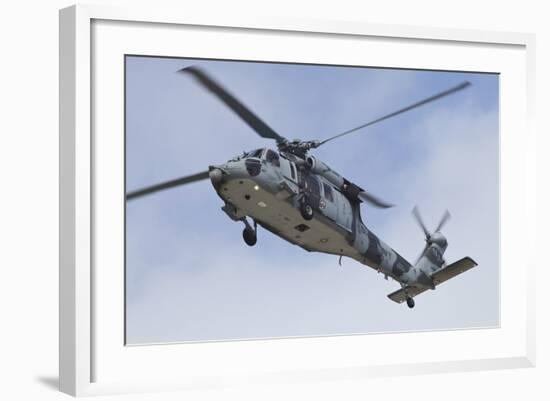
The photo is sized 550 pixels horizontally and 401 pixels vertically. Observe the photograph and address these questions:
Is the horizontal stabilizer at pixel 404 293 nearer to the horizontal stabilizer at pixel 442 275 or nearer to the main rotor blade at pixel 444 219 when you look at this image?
the horizontal stabilizer at pixel 442 275

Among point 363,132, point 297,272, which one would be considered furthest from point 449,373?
point 363,132

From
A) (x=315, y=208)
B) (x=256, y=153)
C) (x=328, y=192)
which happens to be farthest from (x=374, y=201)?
(x=256, y=153)

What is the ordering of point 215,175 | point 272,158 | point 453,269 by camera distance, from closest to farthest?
point 215,175
point 272,158
point 453,269

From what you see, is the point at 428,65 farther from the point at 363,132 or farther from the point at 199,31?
the point at 199,31

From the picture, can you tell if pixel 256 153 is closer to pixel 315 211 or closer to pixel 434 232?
pixel 315 211

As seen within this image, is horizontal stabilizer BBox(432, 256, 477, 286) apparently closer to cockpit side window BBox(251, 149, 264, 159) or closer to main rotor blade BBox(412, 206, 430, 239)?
main rotor blade BBox(412, 206, 430, 239)

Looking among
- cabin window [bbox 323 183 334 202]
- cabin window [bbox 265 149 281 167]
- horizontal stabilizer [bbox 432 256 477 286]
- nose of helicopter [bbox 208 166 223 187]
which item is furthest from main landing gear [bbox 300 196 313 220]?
horizontal stabilizer [bbox 432 256 477 286]
